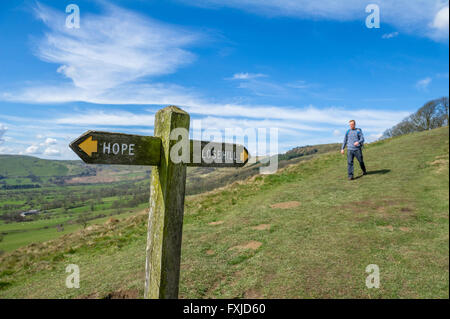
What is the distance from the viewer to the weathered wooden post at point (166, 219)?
8.51ft

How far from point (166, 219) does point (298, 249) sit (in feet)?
15.4

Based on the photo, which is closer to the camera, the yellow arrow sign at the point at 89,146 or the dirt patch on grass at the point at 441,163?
the yellow arrow sign at the point at 89,146

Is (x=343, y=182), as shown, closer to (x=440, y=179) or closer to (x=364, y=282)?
(x=440, y=179)

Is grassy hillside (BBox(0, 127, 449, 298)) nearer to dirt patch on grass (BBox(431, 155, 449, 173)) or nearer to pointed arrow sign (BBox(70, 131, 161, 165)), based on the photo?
dirt patch on grass (BBox(431, 155, 449, 173))

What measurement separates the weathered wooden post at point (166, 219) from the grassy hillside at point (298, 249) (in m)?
2.38

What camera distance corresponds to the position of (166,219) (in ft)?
8.56

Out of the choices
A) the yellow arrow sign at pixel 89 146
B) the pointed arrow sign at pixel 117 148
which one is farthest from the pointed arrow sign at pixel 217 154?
the yellow arrow sign at pixel 89 146

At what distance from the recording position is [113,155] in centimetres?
259

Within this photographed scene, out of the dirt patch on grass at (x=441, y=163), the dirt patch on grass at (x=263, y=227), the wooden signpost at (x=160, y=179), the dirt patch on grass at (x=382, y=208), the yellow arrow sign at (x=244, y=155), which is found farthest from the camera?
the dirt patch on grass at (x=441, y=163)

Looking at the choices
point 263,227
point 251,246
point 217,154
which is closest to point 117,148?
point 217,154

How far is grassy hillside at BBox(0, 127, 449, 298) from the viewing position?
4793 millimetres

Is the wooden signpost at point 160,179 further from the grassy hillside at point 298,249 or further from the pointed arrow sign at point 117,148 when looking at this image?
the grassy hillside at point 298,249

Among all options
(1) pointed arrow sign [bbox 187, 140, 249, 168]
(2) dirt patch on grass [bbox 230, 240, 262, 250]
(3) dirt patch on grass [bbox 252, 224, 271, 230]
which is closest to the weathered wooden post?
(1) pointed arrow sign [bbox 187, 140, 249, 168]
